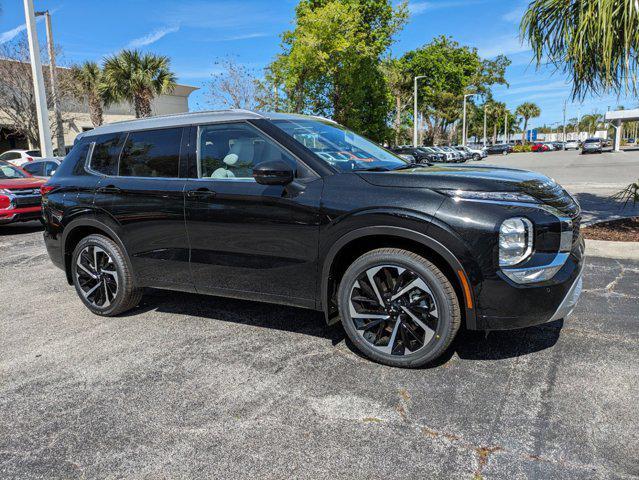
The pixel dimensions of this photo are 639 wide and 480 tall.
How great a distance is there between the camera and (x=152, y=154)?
4348 millimetres

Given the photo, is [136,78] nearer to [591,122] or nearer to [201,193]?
[201,193]

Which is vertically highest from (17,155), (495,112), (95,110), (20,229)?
(495,112)

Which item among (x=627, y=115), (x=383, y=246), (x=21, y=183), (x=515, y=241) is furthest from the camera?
(x=627, y=115)

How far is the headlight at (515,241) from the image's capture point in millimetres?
2979

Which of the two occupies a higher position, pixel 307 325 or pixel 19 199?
pixel 19 199

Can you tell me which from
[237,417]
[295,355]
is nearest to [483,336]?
[295,355]

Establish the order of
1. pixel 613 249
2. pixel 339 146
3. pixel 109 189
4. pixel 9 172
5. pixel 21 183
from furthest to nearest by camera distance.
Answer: pixel 9 172 → pixel 21 183 → pixel 613 249 → pixel 109 189 → pixel 339 146

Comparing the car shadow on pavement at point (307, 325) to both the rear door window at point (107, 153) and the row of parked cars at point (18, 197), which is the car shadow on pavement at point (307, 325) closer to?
the rear door window at point (107, 153)

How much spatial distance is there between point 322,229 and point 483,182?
1100mm

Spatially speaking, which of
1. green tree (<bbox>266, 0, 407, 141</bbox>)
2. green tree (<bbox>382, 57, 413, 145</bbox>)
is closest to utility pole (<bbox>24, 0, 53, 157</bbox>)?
green tree (<bbox>266, 0, 407, 141</bbox>)

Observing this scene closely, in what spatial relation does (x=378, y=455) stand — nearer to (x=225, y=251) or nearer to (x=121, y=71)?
(x=225, y=251)

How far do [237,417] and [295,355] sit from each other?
0.91 metres

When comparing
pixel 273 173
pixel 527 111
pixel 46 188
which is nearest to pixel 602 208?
pixel 273 173

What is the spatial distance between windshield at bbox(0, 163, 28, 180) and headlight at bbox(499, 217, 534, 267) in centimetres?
1126
